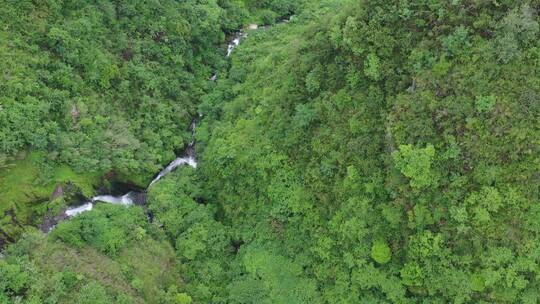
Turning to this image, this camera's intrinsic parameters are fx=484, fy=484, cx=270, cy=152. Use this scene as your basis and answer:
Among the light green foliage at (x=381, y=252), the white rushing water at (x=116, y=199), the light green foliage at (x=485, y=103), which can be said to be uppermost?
the light green foliage at (x=485, y=103)

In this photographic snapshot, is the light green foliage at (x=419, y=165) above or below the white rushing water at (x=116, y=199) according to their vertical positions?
above

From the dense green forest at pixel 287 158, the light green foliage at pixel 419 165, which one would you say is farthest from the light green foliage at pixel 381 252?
the light green foliage at pixel 419 165

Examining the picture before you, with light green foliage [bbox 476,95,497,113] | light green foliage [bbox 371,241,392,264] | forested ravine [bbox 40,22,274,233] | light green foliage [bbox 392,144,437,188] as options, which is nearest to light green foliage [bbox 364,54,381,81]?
light green foliage [bbox 392,144,437,188]

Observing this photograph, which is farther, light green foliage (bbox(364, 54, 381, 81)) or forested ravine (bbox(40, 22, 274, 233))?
forested ravine (bbox(40, 22, 274, 233))

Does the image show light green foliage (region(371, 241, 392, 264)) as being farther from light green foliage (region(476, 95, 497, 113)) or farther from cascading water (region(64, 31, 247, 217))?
cascading water (region(64, 31, 247, 217))

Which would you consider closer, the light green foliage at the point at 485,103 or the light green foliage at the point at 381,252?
the light green foliage at the point at 485,103

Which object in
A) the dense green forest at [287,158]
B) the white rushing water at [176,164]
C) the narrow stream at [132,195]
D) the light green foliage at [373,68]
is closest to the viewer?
the dense green forest at [287,158]

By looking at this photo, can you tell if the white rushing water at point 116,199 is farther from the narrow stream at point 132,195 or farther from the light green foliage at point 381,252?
the light green foliage at point 381,252

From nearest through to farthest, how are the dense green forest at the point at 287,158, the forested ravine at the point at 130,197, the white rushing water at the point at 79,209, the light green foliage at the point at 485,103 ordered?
the light green foliage at the point at 485,103, the dense green forest at the point at 287,158, the forested ravine at the point at 130,197, the white rushing water at the point at 79,209

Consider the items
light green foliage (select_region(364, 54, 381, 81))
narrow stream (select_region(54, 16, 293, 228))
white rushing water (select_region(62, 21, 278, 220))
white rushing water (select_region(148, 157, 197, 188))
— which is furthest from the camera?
Result: white rushing water (select_region(148, 157, 197, 188))

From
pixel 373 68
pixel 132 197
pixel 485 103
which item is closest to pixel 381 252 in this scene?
pixel 485 103
